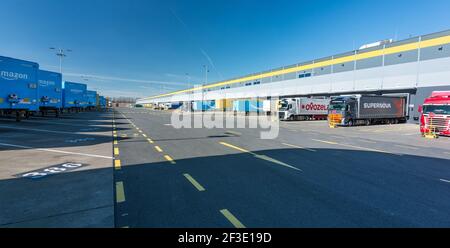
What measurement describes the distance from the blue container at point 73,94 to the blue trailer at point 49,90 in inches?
368

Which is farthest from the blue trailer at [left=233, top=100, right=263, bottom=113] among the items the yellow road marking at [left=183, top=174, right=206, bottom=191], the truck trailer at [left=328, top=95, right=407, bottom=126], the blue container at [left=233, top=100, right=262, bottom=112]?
the yellow road marking at [left=183, top=174, right=206, bottom=191]

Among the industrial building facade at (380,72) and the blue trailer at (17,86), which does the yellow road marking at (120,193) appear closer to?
the blue trailer at (17,86)

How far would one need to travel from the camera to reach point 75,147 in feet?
33.2

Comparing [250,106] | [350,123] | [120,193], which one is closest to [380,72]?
[350,123]

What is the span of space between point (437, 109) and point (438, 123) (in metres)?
1.13

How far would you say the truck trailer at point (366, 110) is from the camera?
25.7m

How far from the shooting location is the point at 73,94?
3644 cm

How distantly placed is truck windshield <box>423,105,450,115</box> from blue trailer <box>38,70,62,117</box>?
36447mm

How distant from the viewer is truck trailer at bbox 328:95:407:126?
2566 cm

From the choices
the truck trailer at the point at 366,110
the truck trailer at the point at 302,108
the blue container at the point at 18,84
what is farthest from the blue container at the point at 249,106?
the blue container at the point at 18,84
